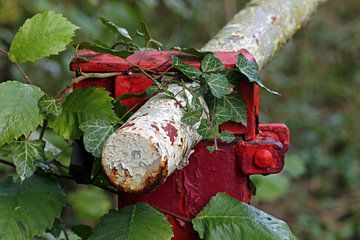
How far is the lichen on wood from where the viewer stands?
1334mm

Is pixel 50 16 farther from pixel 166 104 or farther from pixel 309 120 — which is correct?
pixel 309 120

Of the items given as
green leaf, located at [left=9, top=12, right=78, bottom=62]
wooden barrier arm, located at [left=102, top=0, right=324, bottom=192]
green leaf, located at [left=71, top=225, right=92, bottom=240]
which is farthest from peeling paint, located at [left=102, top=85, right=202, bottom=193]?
green leaf, located at [left=71, top=225, right=92, bottom=240]

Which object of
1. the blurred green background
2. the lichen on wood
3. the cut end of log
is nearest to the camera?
the cut end of log

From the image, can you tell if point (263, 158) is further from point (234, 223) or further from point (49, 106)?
point (49, 106)

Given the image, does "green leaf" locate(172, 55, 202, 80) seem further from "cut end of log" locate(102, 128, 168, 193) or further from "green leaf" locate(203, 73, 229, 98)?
"cut end of log" locate(102, 128, 168, 193)

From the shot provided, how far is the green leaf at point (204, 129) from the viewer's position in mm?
903

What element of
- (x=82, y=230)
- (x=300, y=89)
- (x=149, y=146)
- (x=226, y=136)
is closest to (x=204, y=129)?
(x=226, y=136)

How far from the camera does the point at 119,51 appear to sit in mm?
961

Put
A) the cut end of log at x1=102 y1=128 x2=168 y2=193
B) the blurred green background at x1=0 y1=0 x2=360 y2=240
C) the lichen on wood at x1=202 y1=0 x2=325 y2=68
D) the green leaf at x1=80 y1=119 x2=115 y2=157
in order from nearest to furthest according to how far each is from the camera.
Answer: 1. the cut end of log at x1=102 y1=128 x2=168 y2=193
2. the green leaf at x1=80 y1=119 x2=115 y2=157
3. the lichen on wood at x1=202 y1=0 x2=325 y2=68
4. the blurred green background at x1=0 y1=0 x2=360 y2=240

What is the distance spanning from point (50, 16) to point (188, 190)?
28 centimetres

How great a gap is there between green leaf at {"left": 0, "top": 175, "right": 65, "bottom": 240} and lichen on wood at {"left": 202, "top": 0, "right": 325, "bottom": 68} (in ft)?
1.36

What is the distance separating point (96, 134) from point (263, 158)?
0.70ft

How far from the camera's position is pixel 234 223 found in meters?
0.93

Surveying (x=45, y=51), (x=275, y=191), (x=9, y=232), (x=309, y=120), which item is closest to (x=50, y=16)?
(x=45, y=51)
